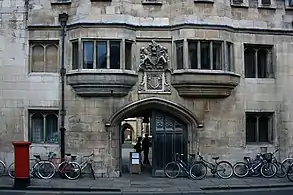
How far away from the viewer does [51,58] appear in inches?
760

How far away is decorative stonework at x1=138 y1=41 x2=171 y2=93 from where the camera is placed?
1880 centimetres

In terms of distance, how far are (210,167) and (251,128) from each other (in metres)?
2.80

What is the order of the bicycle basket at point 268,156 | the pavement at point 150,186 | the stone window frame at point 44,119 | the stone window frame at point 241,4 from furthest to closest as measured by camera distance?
the stone window frame at point 241,4 → the bicycle basket at point 268,156 → the stone window frame at point 44,119 → the pavement at point 150,186

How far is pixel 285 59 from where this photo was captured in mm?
20156

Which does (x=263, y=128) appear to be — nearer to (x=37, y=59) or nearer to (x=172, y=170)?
(x=172, y=170)

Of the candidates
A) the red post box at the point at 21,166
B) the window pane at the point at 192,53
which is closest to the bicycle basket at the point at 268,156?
the window pane at the point at 192,53

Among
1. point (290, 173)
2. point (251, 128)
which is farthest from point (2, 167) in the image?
point (290, 173)

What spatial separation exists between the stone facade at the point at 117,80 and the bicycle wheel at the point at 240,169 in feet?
1.12

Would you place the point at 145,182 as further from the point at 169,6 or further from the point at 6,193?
the point at 169,6

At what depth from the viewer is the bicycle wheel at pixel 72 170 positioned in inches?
703

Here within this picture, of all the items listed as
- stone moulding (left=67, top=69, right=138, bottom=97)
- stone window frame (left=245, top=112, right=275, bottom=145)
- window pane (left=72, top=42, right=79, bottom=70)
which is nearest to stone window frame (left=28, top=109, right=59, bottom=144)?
stone moulding (left=67, top=69, right=138, bottom=97)

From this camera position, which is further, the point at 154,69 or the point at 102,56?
the point at 154,69

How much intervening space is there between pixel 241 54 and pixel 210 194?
709 centimetres

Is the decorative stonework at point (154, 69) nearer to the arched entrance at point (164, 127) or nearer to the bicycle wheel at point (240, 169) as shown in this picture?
the arched entrance at point (164, 127)
